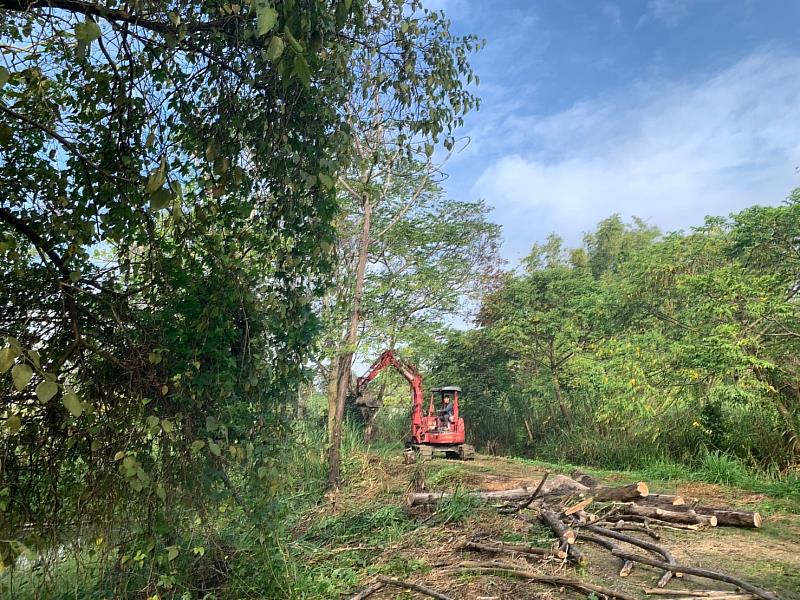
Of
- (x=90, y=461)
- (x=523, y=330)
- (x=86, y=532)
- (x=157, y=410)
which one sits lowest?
(x=86, y=532)

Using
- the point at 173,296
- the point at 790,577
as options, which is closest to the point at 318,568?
the point at 173,296

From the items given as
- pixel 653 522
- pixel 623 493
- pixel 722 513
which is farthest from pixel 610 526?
pixel 722 513

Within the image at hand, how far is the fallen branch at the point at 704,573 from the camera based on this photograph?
3.57m

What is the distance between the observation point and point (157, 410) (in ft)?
10.9

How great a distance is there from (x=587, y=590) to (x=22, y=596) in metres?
3.76

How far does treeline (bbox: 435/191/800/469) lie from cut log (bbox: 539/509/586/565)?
4.56m

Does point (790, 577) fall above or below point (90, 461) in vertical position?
below

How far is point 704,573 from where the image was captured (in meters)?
3.79

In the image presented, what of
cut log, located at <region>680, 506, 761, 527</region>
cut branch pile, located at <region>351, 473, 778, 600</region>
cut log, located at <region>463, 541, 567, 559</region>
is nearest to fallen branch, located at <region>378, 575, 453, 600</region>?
cut branch pile, located at <region>351, 473, 778, 600</region>

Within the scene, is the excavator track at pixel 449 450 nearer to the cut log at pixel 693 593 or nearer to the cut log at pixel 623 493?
the cut log at pixel 623 493

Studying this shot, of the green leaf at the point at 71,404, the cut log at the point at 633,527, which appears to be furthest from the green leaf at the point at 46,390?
the cut log at the point at 633,527

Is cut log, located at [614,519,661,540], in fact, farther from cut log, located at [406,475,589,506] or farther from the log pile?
cut log, located at [406,475,589,506]

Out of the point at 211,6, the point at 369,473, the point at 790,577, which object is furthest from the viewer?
the point at 369,473

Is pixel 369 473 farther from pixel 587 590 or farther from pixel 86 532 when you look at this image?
pixel 86 532
